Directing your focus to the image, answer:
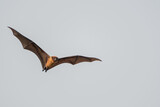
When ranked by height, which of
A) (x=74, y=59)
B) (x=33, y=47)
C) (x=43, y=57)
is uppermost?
(x=33, y=47)

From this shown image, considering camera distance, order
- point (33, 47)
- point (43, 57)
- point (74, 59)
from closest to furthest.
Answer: point (43, 57)
point (33, 47)
point (74, 59)

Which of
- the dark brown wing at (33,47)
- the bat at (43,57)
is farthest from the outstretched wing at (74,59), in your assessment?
the dark brown wing at (33,47)

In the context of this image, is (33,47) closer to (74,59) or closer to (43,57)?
(43,57)

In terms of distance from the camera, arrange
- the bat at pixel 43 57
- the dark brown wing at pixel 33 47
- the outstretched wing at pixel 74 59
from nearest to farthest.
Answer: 1. the bat at pixel 43 57
2. the dark brown wing at pixel 33 47
3. the outstretched wing at pixel 74 59

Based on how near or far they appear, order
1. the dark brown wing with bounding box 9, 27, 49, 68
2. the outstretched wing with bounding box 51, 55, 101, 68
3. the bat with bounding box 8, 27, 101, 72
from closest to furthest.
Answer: the bat with bounding box 8, 27, 101, 72 → the dark brown wing with bounding box 9, 27, 49, 68 → the outstretched wing with bounding box 51, 55, 101, 68

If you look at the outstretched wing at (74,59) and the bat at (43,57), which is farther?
the outstretched wing at (74,59)

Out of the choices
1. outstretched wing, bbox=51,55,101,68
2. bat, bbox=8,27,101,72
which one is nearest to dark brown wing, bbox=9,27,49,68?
bat, bbox=8,27,101,72

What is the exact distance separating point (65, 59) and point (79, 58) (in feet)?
4.41

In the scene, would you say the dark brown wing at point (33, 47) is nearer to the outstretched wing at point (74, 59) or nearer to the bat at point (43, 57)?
the bat at point (43, 57)

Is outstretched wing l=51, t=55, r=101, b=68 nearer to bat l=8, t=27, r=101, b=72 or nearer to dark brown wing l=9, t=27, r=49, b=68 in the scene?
bat l=8, t=27, r=101, b=72

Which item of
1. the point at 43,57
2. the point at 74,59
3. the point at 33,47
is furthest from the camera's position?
the point at 74,59

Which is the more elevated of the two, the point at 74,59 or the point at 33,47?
the point at 33,47

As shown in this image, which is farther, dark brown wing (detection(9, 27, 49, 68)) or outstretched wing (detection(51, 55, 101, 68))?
outstretched wing (detection(51, 55, 101, 68))

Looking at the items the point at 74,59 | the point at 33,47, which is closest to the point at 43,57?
the point at 33,47
